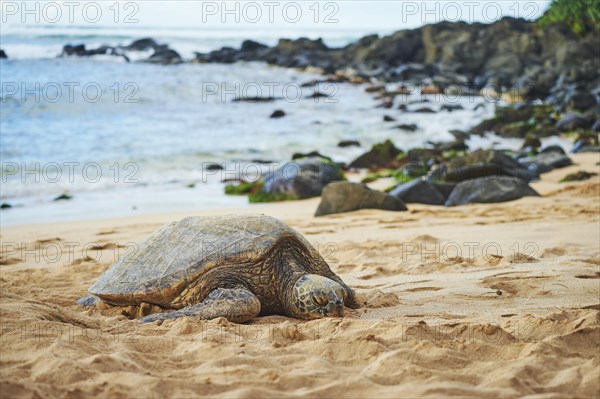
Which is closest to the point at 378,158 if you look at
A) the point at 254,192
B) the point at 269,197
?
the point at 254,192

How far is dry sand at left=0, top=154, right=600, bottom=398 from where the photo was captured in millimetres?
2908

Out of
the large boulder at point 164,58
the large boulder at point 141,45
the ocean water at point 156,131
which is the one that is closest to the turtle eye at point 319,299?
the ocean water at point 156,131

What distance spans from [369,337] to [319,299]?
0.88 meters

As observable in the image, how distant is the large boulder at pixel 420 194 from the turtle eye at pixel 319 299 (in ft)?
18.0

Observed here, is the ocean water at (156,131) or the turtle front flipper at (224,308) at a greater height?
the ocean water at (156,131)

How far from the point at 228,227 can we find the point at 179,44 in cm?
5681

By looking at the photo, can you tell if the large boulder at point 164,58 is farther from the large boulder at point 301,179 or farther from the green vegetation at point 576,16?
the large boulder at point 301,179

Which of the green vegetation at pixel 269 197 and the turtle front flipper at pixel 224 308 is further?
the green vegetation at pixel 269 197

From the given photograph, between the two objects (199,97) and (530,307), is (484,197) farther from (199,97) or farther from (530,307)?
(199,97)

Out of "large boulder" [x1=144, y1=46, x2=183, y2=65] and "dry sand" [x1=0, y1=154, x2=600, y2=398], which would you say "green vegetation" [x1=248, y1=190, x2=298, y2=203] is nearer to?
"dry sand" [x1=0, y1=154, x2=600, y2=398]

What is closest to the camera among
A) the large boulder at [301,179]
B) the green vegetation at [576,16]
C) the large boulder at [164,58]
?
the large boulder at [301,179]

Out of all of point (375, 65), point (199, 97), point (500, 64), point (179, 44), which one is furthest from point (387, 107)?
point (179, 44)

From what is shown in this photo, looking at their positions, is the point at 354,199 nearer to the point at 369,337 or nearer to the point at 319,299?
the point at 319,299

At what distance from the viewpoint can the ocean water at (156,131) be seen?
36.7ft
